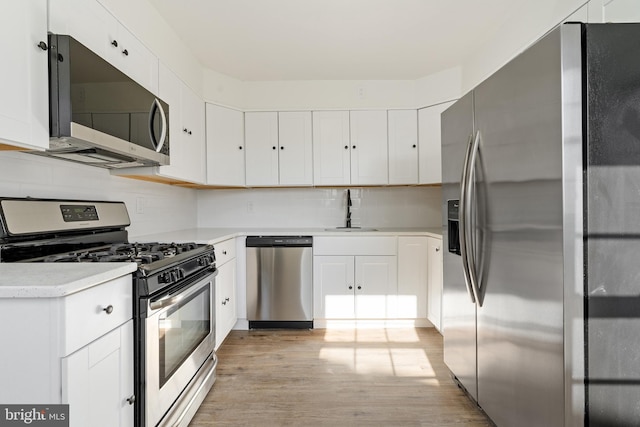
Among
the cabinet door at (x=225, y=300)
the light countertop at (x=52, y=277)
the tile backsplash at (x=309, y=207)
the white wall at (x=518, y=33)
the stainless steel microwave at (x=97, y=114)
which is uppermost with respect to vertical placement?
the white wall at (x=518, y=33)

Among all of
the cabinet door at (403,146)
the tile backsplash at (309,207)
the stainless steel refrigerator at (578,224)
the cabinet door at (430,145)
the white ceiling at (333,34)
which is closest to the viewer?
the stainless steel refrigerator at (578,224)

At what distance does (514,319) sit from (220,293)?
6.49ft

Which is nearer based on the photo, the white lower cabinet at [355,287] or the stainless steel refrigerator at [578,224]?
the stainless steel refrigerator at [578,224]

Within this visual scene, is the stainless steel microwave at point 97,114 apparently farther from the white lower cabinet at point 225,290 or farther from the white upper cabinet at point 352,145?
the white upper cabinet at point 352,145

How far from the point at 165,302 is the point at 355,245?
1.94 metres

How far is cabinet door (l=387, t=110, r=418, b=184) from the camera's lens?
3.37 meters

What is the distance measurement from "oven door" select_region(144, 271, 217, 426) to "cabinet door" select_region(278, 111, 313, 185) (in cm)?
156

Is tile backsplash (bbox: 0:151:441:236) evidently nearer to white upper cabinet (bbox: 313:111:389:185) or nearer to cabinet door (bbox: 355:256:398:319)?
white upper cabinet (bbox: 313:111:389:185)

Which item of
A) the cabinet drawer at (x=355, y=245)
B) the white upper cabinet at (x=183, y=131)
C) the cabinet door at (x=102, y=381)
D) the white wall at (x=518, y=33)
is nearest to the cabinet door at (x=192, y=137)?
the white upper cabinet at (x=183, y=131)

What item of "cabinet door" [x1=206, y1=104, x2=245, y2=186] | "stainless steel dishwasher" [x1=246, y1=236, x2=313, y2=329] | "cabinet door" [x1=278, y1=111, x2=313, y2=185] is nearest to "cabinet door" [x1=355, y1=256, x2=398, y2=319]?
"stainless steel dishwasher" [x1=246, y1=236, x2=313, y2=329]

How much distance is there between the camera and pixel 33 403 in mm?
986

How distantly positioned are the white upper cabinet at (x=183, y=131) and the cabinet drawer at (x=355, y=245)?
3.96ft

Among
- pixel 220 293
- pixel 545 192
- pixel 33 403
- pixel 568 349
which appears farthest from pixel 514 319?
pixel 220 293

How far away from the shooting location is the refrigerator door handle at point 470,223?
63.7 inches
